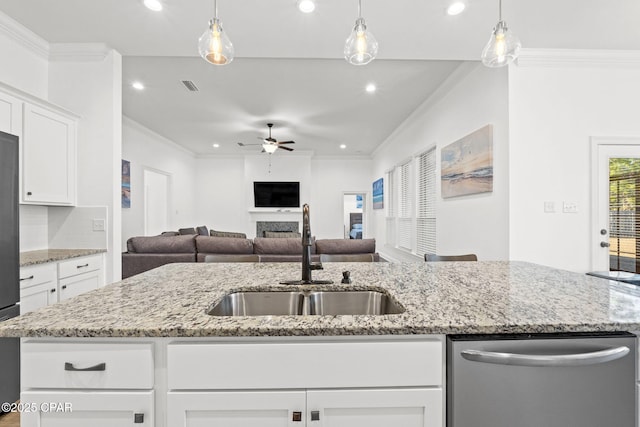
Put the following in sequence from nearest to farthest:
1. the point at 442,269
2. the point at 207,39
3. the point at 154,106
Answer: the point at 207,39 < the point at 442,269 < the point at 154,106

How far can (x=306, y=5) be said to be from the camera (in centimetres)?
226

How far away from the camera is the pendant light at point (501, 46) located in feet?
5.12

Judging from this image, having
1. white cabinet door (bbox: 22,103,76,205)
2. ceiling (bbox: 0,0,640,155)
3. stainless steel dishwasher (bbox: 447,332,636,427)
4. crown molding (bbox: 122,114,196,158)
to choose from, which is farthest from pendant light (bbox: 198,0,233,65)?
crown molding (bbox: 122,114,196,158)

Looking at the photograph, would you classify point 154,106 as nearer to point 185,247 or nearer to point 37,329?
point 185,247

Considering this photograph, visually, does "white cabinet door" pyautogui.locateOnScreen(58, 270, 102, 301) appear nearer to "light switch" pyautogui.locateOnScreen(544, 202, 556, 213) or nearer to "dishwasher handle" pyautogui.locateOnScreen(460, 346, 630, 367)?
"dishwasher handle" pyautogui.locateOnScreen(460, 346, 630, 367)

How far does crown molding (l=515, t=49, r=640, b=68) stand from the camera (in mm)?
2982

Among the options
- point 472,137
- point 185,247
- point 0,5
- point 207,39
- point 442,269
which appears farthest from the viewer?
point 185,247

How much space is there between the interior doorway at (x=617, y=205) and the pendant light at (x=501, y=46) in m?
2.20

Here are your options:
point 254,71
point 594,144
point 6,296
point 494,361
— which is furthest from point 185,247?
point 594,144

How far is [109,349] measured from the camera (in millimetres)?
824

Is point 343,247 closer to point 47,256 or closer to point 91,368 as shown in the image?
point 47,256

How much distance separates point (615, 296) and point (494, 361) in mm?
695

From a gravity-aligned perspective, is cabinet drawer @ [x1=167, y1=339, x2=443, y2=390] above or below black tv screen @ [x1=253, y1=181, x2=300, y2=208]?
below

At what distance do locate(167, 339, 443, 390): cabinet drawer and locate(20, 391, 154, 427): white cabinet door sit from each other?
97 millimetres
